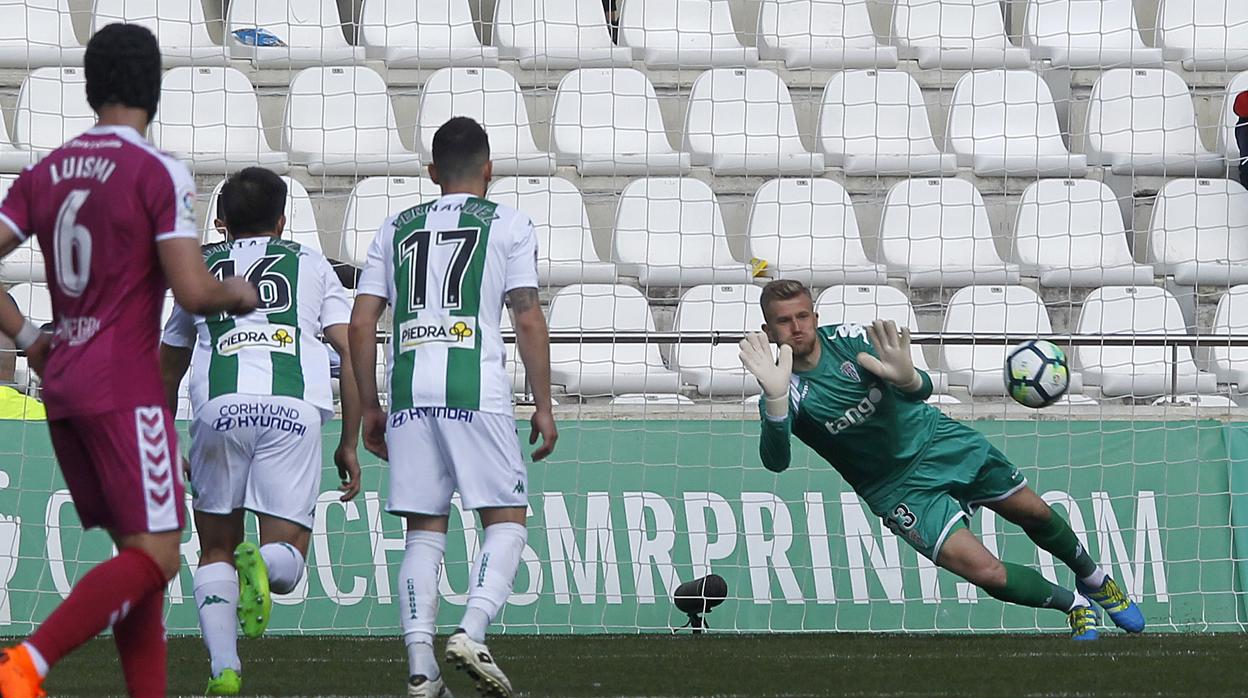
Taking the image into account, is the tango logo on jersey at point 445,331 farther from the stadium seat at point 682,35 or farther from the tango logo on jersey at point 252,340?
the stadium seat at point 682,35

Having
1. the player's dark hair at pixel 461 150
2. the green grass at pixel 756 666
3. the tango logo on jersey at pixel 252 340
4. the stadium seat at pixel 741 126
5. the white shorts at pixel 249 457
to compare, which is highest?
the stadium seat at pixel 741 126

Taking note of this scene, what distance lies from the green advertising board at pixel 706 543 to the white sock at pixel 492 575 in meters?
3.57

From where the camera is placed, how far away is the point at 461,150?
5.52 metres

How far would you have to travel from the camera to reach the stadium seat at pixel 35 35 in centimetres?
1198

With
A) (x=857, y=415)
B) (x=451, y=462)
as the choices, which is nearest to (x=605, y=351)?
(x=857, y=415)

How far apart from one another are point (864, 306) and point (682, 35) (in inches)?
115

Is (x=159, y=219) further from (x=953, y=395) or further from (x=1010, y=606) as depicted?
(x=953, y=395)

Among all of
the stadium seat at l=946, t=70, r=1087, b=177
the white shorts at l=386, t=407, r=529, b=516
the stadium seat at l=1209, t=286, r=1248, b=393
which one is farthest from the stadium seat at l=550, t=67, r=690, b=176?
the white shorts at l=386, t=407, r=529, b=516

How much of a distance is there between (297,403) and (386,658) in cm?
174

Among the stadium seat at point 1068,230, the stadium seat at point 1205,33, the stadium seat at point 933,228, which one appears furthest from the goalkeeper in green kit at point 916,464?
the stadium seat at point 1205,33

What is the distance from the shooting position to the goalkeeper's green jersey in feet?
25.4

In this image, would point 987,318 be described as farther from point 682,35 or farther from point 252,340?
point 252,340

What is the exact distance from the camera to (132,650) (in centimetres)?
410

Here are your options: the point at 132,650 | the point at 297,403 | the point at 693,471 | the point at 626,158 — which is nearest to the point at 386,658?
the point at 297,403
